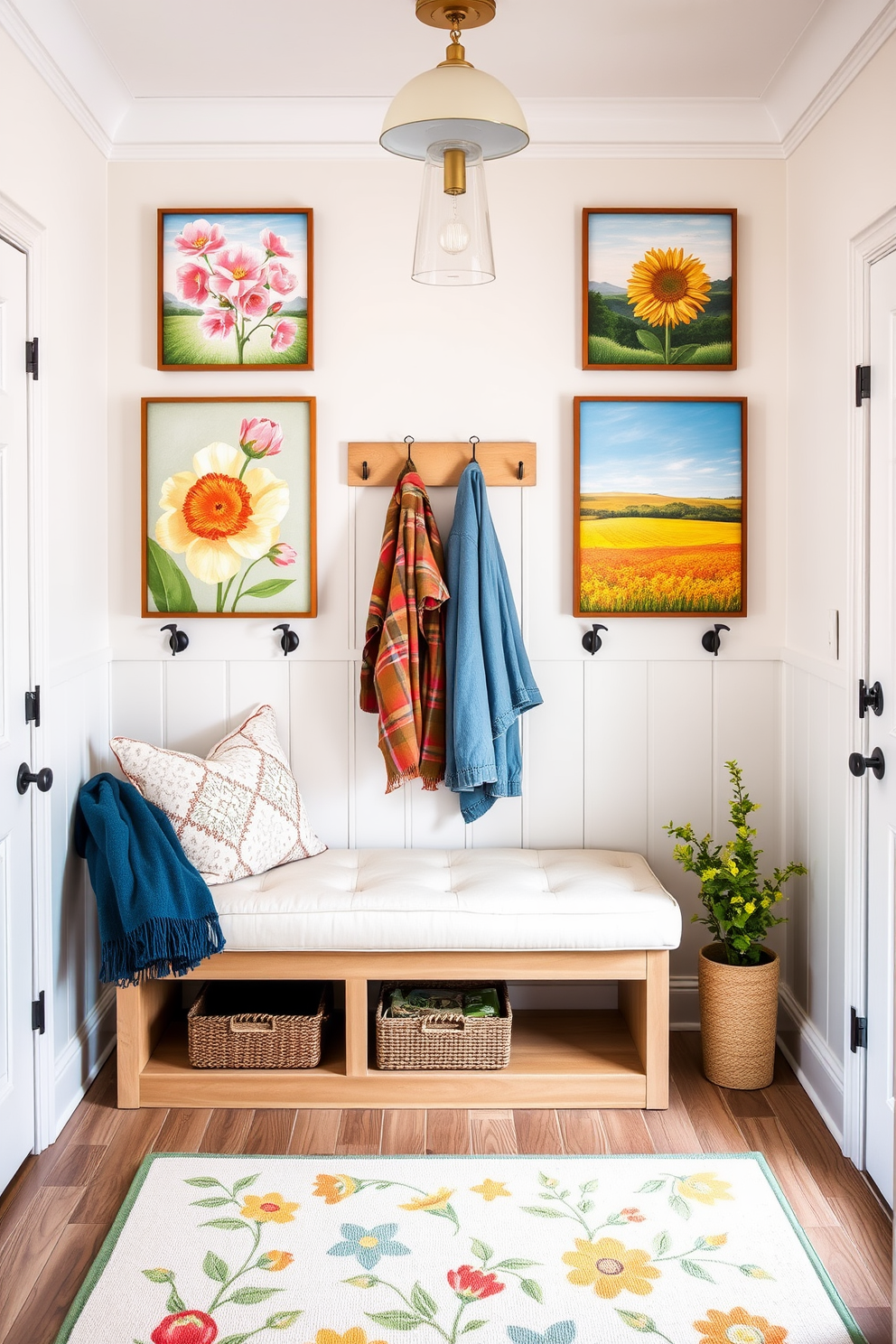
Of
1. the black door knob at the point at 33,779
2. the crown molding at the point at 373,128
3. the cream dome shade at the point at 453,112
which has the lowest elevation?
the black door knob at the point at 33,779

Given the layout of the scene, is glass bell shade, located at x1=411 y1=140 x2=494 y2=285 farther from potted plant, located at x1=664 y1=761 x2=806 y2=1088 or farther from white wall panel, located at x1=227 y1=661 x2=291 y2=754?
potted plant, located at x1=664 y1=761 x2=806 y2=1088

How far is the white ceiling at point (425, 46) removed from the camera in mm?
2420

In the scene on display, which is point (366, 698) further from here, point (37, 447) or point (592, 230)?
point (592, 230)

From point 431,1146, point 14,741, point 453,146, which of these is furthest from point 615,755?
point 453,146

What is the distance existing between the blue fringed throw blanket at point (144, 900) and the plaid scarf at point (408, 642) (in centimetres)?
60

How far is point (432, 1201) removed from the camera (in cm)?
225

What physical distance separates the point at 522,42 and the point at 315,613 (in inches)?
58.6

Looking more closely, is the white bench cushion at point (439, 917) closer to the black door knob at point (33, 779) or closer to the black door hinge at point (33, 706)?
the black door knob at point (33, 779)

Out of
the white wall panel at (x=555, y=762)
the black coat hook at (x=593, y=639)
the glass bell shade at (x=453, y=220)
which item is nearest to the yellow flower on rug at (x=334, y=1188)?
the white wall panel at (x=555, y=762)

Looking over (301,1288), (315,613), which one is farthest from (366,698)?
(301,1288)

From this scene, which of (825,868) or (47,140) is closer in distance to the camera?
(47,140)

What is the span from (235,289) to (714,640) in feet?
5.30

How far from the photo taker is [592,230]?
2.97m

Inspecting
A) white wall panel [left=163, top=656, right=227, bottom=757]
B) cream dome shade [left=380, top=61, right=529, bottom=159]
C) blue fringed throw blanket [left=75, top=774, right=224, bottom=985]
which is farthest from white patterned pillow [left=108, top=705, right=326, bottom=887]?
cream dome shade [left=380, top=61, right=529, bottom=159]
